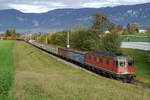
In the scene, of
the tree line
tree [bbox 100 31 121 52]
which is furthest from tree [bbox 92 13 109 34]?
tree [bbox 100 31 121 52]

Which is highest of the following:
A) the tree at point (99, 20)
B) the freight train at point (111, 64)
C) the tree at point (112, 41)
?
the tree at point (99, 20)

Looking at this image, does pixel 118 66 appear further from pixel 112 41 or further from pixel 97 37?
pixel 97 37

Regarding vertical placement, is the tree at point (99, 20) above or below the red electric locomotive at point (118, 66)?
above

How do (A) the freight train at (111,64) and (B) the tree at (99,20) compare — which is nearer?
(A) the freight train at (111,64)

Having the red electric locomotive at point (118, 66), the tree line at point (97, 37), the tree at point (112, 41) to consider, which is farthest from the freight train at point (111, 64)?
the tree line at point (97, 37)

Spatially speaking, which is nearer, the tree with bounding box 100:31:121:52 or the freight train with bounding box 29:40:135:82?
the freight train with bounding box 29:40:135:82

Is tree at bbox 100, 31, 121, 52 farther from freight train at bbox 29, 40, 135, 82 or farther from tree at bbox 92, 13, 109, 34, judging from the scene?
tree at bbox 92, 13, 109, 34

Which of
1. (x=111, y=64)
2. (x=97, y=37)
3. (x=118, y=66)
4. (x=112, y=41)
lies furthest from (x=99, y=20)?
(x=118, y=66)

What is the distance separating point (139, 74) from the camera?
33.7 meters

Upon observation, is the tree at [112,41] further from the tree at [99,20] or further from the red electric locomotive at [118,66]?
the tree at [99,20]

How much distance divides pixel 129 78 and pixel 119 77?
130 cm

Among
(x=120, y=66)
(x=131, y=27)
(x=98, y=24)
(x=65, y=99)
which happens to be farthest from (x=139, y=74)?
(x=131, y=27)

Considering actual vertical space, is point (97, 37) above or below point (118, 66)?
above

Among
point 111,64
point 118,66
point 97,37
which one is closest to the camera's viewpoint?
point 118,66
